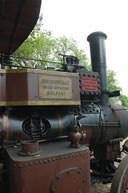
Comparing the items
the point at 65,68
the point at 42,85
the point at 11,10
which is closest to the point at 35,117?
the point at 42,85

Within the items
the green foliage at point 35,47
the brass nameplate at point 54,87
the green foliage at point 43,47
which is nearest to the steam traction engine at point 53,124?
the brass nameplate at point 54,87

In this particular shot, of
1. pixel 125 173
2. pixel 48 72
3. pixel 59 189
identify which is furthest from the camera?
pixel 125 173

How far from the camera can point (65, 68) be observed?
279cm

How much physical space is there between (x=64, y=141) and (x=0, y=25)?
240 cm

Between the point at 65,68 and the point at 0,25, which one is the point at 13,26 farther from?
the point at 65,68

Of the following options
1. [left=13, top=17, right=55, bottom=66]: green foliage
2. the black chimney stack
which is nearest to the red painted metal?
the black chimney stack

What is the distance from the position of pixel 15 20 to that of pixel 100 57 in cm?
170

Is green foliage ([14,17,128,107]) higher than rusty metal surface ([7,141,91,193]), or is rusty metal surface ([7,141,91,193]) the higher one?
green foliage ([14,17,128,107])

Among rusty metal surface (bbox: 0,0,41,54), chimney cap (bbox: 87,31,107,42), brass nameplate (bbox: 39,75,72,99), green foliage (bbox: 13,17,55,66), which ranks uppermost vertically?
green foliage (bbox: 13,17,55,66)

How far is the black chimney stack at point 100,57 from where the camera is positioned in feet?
10.8

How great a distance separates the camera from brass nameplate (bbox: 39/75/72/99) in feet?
7.01

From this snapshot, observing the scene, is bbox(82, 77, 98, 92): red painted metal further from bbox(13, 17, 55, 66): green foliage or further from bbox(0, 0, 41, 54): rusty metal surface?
bbox(13, 17, 55, 66): green foliage

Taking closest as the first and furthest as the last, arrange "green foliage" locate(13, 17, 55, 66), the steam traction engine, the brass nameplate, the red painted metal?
the steam traction engine → the brass nameplate → the red painted metal → "green foliage" locate(13, 17, 55, 66)

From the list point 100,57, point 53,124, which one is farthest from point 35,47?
point 53,124
